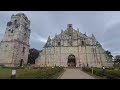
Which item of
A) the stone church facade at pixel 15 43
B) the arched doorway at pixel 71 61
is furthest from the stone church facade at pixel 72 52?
the stone church facade at pixel 15 43

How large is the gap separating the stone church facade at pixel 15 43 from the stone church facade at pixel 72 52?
225 inches

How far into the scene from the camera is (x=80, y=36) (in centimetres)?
4050

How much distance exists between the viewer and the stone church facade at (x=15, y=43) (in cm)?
3438

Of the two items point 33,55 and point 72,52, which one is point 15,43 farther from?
point 33,55

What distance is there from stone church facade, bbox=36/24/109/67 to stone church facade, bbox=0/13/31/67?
5.72 m

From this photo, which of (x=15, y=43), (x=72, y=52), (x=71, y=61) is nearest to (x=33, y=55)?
(x=15, y=43)

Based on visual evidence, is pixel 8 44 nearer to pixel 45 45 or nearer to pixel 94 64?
pixel 45 45

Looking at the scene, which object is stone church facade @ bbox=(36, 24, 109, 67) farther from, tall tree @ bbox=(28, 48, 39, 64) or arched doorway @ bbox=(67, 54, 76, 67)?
tall tree @ bbox=(28, 48, 39, 64)

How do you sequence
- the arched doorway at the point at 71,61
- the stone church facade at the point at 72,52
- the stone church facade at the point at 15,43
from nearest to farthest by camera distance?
1. the stone church facade at the point at 15,43
2. the stone church facade at the point at 72,52
3. the arched doorway at the point at 71,61

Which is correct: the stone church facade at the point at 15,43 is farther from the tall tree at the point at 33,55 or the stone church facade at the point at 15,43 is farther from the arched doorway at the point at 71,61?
the tall tree at the point at 33,55

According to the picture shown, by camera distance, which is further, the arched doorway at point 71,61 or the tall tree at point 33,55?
the tall tree at point 33,55

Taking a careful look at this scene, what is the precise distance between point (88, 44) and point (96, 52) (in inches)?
134

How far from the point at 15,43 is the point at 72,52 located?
1649 centimetres
